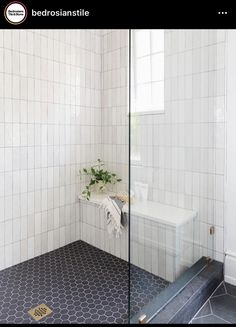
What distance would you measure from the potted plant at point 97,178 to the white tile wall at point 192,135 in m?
1.02

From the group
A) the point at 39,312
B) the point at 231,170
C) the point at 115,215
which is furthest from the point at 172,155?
the point at 39,312

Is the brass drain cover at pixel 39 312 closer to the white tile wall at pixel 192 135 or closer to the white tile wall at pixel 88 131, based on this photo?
the white tile wall at pixel 88 131

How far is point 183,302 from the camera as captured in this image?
128cm

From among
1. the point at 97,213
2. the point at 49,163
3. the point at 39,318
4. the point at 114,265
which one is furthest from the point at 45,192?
the point at 39,318

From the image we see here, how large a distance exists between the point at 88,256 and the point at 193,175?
115 centimetres

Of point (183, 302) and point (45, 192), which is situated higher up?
point (45, 192)

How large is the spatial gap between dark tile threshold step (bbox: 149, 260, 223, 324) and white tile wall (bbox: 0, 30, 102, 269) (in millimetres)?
1280

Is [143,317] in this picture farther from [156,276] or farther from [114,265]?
[114,265]

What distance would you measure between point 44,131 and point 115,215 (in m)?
0.95
